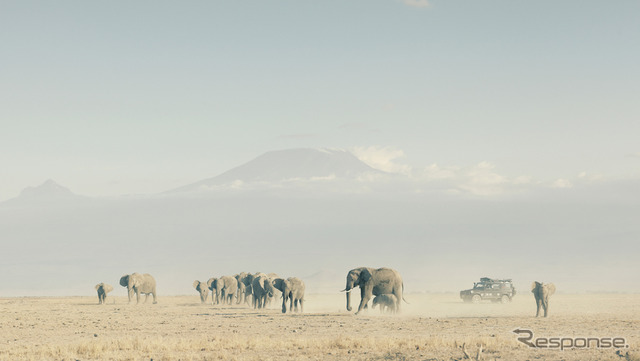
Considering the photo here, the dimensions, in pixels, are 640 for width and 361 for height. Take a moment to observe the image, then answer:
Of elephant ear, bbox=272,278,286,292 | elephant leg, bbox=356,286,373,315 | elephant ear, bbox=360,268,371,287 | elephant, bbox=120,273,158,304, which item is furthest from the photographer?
elephant, bbox=120,273,158,304

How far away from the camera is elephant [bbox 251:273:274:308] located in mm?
58812

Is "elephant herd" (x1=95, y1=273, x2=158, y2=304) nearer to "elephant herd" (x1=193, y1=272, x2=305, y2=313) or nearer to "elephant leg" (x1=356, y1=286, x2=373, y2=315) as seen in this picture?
"elephant herd" (x1=193, y1=272, x2=305, y2=313)

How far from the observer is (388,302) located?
49094mm

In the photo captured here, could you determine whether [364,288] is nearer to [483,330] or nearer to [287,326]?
[287,326]

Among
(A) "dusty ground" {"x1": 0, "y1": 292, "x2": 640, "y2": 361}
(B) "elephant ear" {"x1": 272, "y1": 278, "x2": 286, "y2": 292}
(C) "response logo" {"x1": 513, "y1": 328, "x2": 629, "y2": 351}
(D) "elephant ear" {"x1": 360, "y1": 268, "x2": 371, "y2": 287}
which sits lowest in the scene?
(A) "dusty ground" {"x1": 0, "y1": 292, "x2": 640, "y2": 361}

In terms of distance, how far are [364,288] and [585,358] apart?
22880mm

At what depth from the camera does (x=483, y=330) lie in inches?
1422

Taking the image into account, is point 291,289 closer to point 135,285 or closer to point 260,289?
point 260,289

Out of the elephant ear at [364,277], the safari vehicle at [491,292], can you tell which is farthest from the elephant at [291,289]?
the safari vehicle at [491,292]

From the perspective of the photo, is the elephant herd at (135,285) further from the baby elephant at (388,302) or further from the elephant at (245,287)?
the baby elephant at (388,302)

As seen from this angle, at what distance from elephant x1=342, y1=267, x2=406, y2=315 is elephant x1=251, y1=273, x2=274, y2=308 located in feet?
38.7

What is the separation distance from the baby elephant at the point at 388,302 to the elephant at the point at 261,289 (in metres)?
11.5

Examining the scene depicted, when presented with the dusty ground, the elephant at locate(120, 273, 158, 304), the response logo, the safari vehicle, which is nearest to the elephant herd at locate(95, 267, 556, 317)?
the elephant at locate(120, 273, 158, 304)

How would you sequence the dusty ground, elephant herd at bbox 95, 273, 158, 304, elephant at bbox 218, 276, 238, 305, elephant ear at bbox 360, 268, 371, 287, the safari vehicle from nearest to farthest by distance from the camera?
the dusty ground
elephant ear at bbox 360, 268, 371, 287
the safari vehicle
elephant herd at bbox 95, 273, 158, 304
elephant at bbox 218, 276, 238, 305
